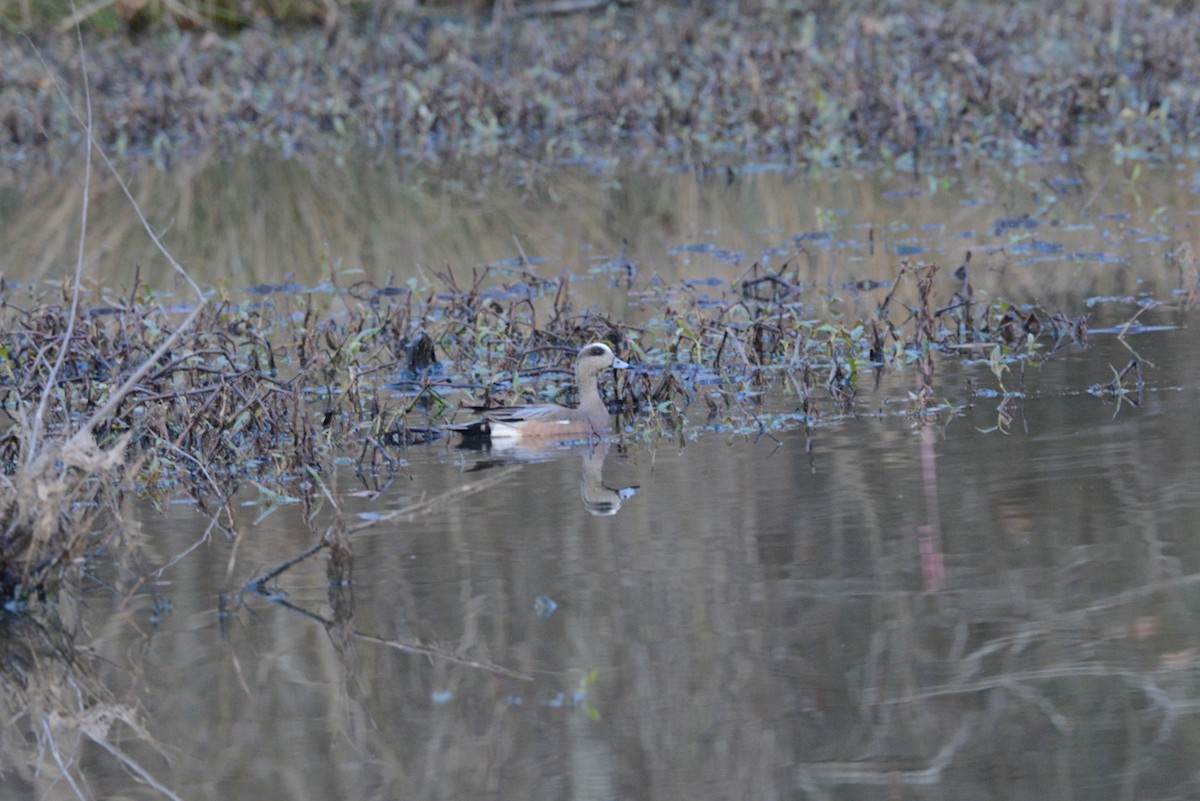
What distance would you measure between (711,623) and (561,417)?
2.57 m

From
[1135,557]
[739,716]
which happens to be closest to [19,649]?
[739,716]

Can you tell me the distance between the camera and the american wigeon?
789 centimetres

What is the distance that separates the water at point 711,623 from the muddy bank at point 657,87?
8.72 meters

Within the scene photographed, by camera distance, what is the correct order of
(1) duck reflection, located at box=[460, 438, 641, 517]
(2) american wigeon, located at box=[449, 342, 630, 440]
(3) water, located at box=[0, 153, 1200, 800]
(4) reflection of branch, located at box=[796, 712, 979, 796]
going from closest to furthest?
(4) reflection of branch, located at box=[796, 712, 979, 796], (3) water, located at box=[0, 153, 1200, 800], (1) duck reflection, located at box=[460, 438, 641, 517], (2) american wigeon, located at box=[449, 342, 630, 440]

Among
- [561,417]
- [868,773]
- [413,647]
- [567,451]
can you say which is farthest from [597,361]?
[868,773]

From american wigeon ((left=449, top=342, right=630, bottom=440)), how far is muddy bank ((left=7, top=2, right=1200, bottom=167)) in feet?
25.7

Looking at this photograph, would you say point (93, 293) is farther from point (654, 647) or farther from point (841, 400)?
point (654, 647)

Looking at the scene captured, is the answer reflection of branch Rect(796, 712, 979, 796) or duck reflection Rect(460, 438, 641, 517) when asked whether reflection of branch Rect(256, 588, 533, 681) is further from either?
duck reflection Rect(460, 438, 641, 517)

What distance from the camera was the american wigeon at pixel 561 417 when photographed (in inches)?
311

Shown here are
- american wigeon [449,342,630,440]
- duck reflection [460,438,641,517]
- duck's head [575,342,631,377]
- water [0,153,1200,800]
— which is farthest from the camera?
duck's head [575,342,631,377]

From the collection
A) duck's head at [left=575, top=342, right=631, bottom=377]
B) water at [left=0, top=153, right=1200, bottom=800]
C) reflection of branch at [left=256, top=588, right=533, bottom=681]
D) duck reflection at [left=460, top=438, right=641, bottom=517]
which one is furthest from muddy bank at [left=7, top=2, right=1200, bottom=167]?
reflection of branch at [left=256, top=588, right=533, bottom=681]

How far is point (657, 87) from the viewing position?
61.2 ft

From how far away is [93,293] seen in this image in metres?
10.7

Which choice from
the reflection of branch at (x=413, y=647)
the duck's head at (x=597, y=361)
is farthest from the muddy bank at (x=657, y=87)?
the reflection of branch at (x=413, y=647)
